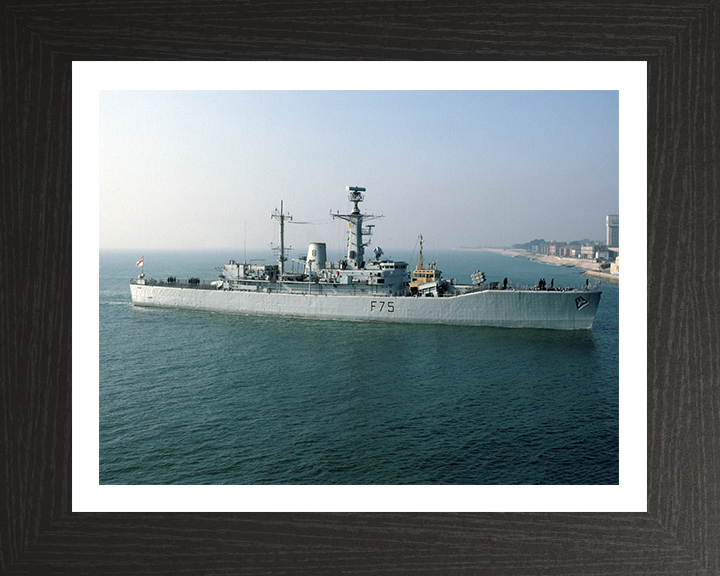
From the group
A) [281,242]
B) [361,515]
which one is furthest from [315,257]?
[361,515]

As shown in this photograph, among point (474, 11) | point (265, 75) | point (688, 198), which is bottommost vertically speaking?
point (688, 198)

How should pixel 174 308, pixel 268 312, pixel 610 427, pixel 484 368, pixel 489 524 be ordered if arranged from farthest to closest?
pixel 174 308 → pixel 268 312 → pixel 484 368 → pixel 610 427 → pixel 489 524

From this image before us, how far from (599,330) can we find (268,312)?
6.55 m

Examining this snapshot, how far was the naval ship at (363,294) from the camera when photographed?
9.16m

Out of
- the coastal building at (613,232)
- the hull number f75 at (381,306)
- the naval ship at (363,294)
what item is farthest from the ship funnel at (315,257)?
the coastal building at (613,232)

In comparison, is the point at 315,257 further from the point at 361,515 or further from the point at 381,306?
the point at 361,515

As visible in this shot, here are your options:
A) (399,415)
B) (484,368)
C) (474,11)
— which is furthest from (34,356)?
(484,368)

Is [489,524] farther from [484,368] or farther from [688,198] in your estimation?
[484,368]

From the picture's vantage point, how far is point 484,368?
6.78m

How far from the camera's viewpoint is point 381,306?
9.88 m

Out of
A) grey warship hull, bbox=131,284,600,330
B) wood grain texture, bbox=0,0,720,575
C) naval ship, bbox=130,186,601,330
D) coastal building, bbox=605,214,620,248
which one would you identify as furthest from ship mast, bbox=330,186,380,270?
wood grain texture, bbox=0,0,720,575

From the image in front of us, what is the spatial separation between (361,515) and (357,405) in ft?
10.7

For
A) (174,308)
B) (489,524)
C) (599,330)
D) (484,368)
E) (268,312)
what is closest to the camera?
(489,524)

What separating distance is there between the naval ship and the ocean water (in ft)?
1.26
